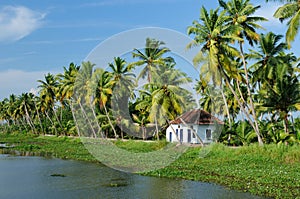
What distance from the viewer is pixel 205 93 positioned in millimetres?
34281

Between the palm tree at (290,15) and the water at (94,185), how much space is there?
24.7 feet

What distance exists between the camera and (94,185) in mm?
14281

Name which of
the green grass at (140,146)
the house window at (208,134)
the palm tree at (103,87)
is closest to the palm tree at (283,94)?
the house window at (208,134)

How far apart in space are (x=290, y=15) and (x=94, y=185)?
12.0m

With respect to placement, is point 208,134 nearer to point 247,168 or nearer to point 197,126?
point 197,126

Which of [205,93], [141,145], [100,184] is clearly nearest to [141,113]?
[141,145]

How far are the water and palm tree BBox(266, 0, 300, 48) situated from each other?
7.52 meters

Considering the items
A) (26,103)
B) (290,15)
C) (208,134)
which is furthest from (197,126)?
(26,103)

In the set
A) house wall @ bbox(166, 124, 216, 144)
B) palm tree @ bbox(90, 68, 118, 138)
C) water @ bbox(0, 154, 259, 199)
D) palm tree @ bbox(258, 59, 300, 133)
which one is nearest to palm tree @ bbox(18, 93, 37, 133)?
palm tree @ bbox(90, 68, 118, 138)

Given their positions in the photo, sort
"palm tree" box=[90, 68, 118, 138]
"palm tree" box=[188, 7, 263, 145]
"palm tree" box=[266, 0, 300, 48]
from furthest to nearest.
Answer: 1. "palm tree" box=[90, 68, 118, 138]
2. "palm tree" box=[188, 7, 263, 145]
3. "palm tree" box=[266, 0, 300, 48]

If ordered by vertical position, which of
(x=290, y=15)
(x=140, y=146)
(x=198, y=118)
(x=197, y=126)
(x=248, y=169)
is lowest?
(x=248, y=169)

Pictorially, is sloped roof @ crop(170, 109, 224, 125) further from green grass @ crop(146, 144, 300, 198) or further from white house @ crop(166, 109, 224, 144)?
green grass @ crop(146, 144, 300, 198)

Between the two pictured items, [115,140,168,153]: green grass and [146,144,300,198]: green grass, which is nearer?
[146,144,300,198]: green grass

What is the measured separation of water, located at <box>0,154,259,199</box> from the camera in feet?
40.8
